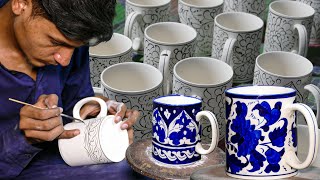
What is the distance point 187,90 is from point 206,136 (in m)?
0.09

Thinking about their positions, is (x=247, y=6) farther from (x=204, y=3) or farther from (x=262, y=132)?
(x=262, y=132)

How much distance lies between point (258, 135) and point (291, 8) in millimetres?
878

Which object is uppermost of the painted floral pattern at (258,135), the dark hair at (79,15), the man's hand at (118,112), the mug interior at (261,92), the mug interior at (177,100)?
the dark hair at (79,15)

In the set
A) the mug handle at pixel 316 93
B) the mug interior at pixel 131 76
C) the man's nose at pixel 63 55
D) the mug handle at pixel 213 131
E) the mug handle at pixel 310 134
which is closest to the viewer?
the mug handle at pixel 310 134

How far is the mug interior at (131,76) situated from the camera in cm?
134

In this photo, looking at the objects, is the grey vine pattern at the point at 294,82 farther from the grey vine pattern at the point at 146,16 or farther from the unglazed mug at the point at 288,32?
the grey vine pattern at the point at 146,16

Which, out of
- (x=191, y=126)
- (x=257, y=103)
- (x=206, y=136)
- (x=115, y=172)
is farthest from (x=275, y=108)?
(x=206, y=136)

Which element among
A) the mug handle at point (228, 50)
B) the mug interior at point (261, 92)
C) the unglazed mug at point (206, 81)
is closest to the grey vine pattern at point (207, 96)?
the unglazed mug at point (206, 81)

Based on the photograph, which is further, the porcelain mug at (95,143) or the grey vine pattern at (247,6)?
the grey vine pattern at (247,6)

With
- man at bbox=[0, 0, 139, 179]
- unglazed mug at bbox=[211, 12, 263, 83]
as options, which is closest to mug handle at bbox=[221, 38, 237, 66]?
unglazed mug at bbox=[211, 12, 263, 83]

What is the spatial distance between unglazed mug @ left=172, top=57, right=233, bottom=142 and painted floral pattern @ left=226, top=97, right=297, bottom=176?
47cm

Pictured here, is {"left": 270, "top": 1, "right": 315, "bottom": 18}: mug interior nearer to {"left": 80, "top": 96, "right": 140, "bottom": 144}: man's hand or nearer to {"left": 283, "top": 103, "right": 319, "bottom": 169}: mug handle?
{"left": 80, "top": 96, "right": 140, "bottom": 144}: man's hand

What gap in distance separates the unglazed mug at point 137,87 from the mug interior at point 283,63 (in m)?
0.21

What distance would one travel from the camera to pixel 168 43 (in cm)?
142
